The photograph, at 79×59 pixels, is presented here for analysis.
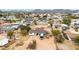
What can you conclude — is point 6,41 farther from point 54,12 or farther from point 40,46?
point 54,12

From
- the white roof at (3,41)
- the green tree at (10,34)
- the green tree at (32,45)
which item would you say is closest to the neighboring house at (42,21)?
the green tree at (32,45)

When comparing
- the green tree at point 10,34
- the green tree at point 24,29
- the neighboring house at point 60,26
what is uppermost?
the neighboring house at point 60,26

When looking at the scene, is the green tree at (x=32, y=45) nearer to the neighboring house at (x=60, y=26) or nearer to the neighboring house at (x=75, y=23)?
the neighboring house at (x=60, y=26)

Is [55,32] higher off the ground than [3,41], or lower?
higher

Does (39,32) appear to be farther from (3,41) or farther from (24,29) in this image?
(3,41)

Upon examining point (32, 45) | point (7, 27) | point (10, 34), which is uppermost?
point (7, 27)

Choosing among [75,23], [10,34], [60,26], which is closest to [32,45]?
[10,34]

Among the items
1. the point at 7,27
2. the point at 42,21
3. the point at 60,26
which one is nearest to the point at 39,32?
the point at 42,21

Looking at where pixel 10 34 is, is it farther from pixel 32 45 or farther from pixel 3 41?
pixel 32 45

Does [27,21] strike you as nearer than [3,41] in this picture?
No

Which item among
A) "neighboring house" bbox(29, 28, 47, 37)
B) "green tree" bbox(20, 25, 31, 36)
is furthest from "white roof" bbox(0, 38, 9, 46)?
"neighboring house" bbox(29, 28, 47, 37)

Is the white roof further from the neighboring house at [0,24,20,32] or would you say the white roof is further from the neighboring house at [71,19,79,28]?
the neighboring house at [71,19,79,28]
